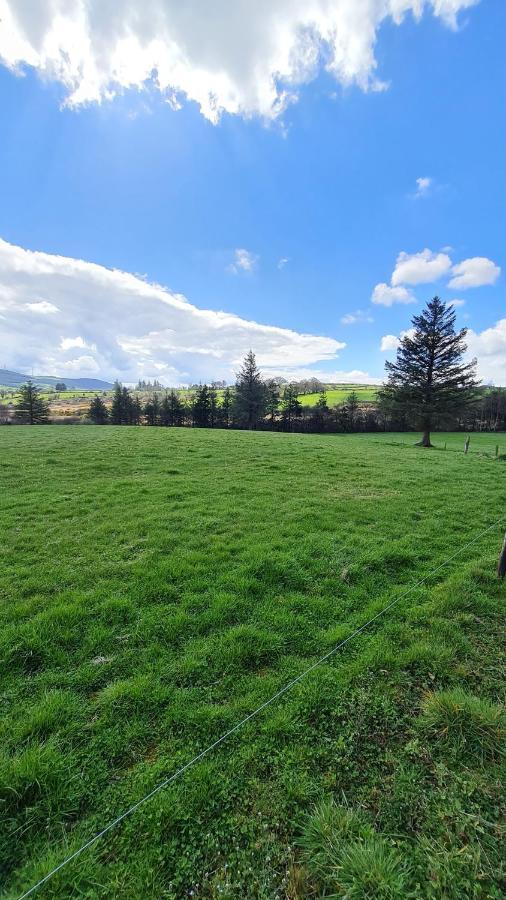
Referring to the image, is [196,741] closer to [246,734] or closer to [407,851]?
[246,734]

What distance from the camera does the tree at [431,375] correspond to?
29719 mm

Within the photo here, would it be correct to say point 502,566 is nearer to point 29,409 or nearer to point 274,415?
point 274,415

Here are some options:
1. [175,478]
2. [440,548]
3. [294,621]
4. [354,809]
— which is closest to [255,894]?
[354,809]

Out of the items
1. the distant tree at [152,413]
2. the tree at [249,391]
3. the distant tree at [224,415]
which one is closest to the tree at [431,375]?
the tree at [249,391]

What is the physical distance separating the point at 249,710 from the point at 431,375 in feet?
110

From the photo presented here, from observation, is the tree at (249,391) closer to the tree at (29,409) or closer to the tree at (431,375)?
the tree at (431,375)

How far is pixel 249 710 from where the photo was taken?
10.3ft

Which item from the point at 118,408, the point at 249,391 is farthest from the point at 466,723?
the point at 118,408

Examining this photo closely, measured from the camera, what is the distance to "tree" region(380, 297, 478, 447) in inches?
1170

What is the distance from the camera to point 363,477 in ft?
40.9

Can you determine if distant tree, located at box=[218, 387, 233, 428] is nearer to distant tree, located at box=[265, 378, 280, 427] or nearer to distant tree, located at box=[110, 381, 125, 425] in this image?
distant tree, located at box=[265, 378, 280, 427]

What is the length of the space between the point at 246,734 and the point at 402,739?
1.36m

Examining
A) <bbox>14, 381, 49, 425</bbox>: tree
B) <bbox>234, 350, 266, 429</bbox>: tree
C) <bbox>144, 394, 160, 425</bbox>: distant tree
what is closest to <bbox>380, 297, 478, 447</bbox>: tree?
<bbox>234, 350, 266, 429</bbox>: tree

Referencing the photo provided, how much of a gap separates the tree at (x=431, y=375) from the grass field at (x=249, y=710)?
85.9ft
